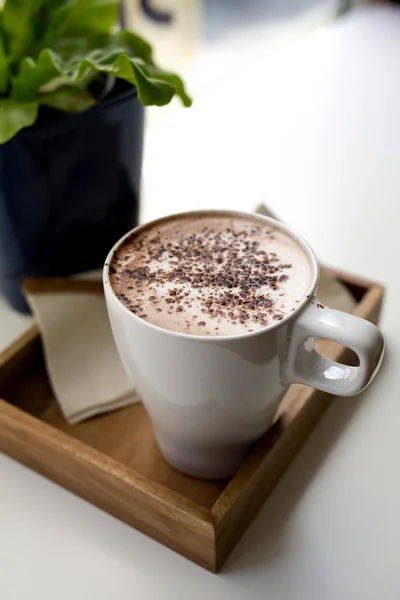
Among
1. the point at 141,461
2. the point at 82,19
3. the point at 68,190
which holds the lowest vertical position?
the point at 141,461

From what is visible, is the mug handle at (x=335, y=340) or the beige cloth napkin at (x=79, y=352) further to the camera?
the beige cloth napkin at (x=79, y=352)

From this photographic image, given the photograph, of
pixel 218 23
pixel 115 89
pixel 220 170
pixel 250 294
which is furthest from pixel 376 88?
pixel 218 23

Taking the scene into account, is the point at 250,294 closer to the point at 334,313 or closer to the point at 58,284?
the point at 334,313

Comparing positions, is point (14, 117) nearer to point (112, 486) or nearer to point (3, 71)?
point (3, 71)

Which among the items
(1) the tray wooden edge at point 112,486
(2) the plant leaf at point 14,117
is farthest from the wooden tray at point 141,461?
(2) the plant leaf at point 14,117

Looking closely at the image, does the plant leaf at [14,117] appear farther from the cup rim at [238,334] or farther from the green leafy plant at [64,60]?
the cup rim at [238,334]

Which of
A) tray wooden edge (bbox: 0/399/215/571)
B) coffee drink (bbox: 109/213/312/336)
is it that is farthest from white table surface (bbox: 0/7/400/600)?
coffee drink (bbox: 109/213/312/336)

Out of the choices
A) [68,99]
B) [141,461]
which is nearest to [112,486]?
[141,461]
